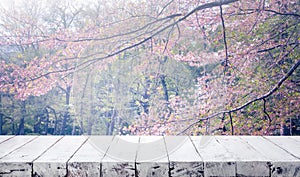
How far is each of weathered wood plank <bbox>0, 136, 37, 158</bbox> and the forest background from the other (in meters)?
0.18

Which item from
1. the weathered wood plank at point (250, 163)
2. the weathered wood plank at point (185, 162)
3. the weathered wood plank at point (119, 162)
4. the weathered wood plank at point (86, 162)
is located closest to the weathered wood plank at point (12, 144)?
the weathered wood plank at point (86, 162)

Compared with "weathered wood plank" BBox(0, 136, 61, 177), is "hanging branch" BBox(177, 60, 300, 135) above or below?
above

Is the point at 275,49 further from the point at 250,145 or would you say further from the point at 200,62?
the point at 250,145

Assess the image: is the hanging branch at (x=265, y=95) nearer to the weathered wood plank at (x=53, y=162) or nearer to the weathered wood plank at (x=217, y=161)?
the weathered wood plank at (x=217, y=161)

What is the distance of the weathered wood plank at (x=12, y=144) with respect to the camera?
126cm

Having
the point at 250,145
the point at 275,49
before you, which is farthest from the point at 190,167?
the point at 275,49

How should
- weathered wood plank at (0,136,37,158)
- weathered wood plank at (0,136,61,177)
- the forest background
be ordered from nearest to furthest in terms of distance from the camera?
weathered wood plank at (0,136,61,177), weathered wood plank at (0,136,37,158), the forest background

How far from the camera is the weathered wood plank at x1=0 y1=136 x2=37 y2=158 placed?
1.26 metres

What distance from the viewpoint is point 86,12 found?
66.4 inches

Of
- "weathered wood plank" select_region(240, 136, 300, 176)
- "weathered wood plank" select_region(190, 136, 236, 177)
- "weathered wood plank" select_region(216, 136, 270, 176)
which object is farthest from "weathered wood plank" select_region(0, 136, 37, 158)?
"weathered wood plank" select_region(240, 136, 300, 176)

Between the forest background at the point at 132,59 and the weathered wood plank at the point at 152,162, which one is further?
the forest background at the point at 132,59

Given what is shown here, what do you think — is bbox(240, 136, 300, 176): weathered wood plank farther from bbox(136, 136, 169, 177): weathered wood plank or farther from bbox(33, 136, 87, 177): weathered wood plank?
bbox(33, 136, 87, 177): weathered wood plank

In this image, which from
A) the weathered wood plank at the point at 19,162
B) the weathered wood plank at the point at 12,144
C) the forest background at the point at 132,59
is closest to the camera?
the weathered wood plank at the point at 19,162

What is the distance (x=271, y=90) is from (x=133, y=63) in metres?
0.88
